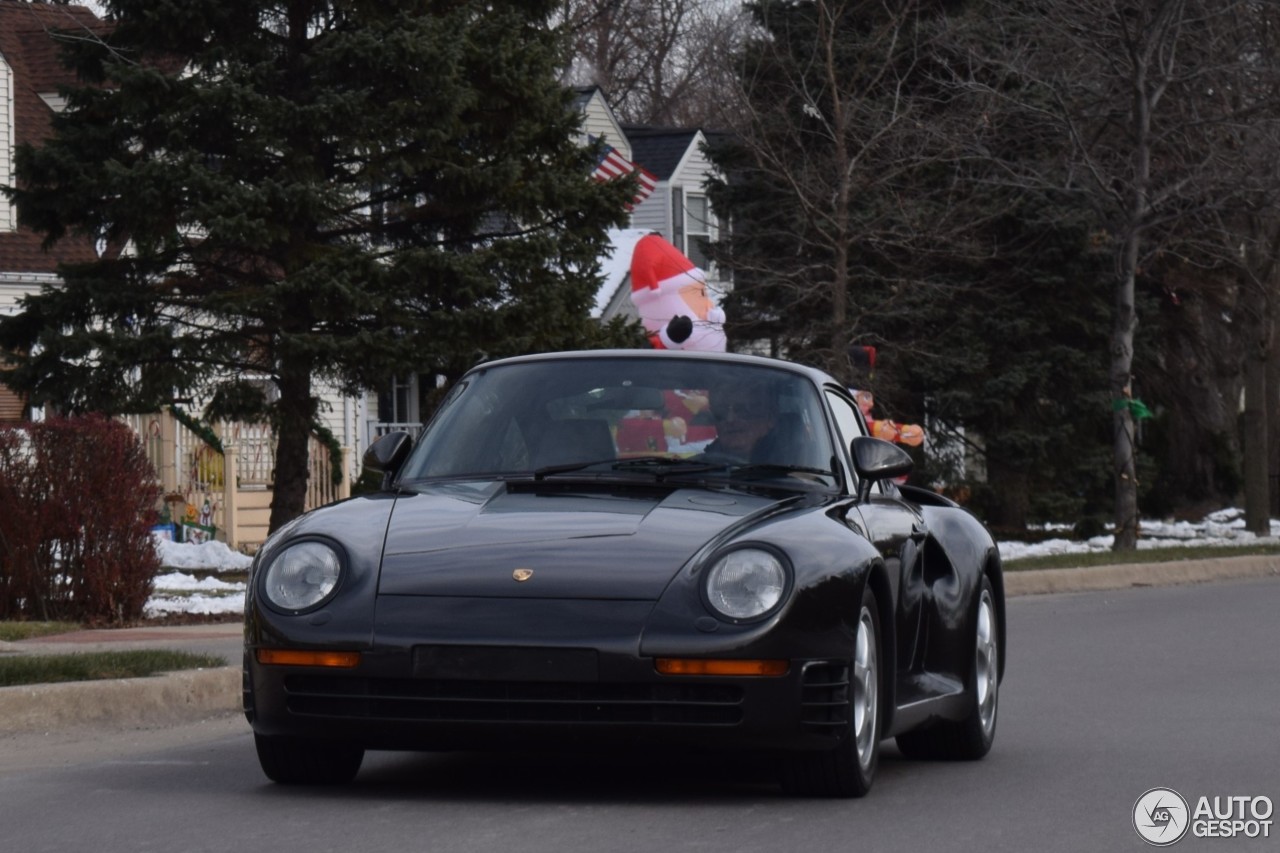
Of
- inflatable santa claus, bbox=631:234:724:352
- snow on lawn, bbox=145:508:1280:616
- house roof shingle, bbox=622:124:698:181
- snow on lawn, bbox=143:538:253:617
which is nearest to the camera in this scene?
snow on lawn, bbox=143:538:253:617

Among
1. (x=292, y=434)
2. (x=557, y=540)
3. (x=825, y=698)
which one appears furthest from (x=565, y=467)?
(x=292, y=434)

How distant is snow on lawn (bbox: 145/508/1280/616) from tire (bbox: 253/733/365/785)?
7.89 m

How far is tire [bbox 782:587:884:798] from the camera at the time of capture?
6.46 metres

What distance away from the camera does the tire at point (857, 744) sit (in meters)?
6.46

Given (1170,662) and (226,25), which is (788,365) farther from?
(226,25)

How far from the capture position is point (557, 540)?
21.1 ft

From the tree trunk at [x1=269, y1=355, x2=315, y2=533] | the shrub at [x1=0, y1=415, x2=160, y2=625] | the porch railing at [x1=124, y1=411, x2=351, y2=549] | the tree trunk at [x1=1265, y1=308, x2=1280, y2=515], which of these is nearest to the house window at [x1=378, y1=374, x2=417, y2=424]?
the porch railing at [x1=124, y1=411, x2=351, y2=549]

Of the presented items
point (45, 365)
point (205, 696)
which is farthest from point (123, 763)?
point (45, 365)

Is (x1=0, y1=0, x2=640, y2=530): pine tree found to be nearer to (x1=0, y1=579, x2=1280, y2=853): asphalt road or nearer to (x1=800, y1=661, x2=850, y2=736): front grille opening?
(x1=0, y1=579, x2=1280, y2=853): asphalt road

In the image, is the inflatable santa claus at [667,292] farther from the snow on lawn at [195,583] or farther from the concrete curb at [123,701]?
the concrete curb at [123,701]

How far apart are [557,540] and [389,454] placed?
144 centimetres

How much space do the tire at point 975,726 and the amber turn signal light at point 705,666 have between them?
6.28ft

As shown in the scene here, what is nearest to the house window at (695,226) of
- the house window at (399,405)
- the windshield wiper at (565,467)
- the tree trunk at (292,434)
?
the house window at (399,405)

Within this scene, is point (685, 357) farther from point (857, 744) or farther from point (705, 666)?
point (705, 666)
